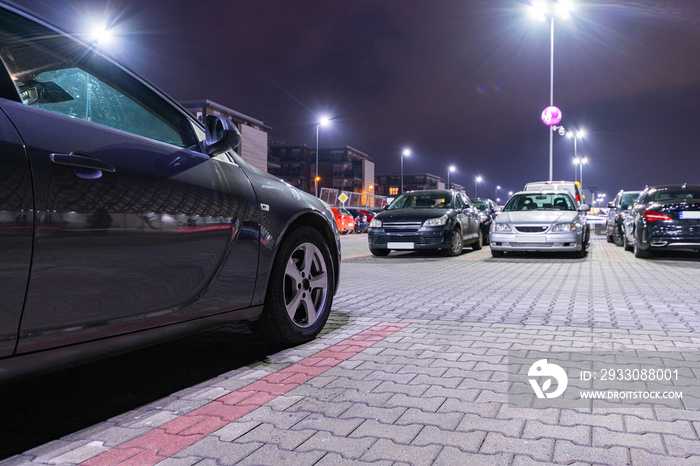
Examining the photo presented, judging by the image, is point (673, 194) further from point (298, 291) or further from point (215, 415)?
point (215, 415)

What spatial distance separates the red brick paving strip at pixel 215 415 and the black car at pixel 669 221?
31.9 feet

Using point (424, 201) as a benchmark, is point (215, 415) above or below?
below

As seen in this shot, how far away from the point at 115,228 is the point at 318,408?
52.4 inches

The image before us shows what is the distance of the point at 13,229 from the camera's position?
2.10 meters

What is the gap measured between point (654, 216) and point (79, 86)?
11773 millimetres

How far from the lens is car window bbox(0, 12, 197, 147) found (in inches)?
100

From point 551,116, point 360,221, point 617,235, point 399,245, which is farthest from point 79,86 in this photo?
point 360,221

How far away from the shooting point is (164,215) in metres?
2.90

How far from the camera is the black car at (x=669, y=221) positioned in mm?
11438

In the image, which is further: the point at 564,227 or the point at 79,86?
the point at 564,227

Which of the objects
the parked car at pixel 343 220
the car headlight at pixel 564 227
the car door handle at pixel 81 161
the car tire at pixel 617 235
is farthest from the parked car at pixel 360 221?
the car door handle at pixel 81 161

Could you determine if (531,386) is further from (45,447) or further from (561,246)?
(561,246)

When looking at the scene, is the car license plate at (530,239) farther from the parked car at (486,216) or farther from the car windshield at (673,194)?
the parked car at (486,216)

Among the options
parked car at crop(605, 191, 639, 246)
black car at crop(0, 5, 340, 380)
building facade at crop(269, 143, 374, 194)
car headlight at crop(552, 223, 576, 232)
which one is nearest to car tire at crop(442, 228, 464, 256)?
car headlight at crop(552, 223, 576, 232)
